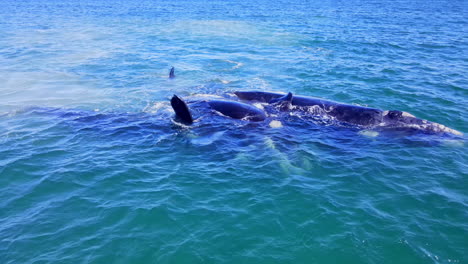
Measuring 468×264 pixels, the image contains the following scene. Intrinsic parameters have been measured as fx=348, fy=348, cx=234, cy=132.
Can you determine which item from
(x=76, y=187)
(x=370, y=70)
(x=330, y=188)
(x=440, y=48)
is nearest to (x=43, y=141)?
(x=76, y=187)

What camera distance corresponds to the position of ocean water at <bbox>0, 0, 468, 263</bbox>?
10.0 m

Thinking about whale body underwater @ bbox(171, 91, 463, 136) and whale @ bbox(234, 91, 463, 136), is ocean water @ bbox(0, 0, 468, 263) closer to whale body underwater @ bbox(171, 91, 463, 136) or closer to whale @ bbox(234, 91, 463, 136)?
whale body underwater @ bbox(171, 91, 463, 136)

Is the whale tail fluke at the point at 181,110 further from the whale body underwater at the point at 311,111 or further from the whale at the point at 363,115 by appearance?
the whale at the point at 363,115

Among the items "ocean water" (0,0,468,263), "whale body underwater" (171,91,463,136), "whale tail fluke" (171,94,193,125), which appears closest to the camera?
"ocean water" (0,0,468,263)

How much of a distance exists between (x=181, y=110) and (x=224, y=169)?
4940 mm

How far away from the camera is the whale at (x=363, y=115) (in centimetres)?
1761

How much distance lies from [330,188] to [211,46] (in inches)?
1198

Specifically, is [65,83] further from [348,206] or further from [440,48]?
[440,48]

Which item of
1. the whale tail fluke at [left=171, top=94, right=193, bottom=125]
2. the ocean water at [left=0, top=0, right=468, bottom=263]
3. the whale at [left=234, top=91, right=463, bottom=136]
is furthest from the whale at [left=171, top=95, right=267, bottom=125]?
the whale at [left=234, top=91, right=463, bottom=136]

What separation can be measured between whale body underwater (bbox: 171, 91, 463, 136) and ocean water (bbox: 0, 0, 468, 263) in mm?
651

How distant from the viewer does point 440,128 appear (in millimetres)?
17516

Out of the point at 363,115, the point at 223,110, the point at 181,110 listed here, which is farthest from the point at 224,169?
the point at 363,115

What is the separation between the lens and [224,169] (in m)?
14.1

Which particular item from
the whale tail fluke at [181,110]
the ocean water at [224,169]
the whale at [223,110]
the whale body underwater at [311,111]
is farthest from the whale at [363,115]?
the whale tail fluke at [181,110]
